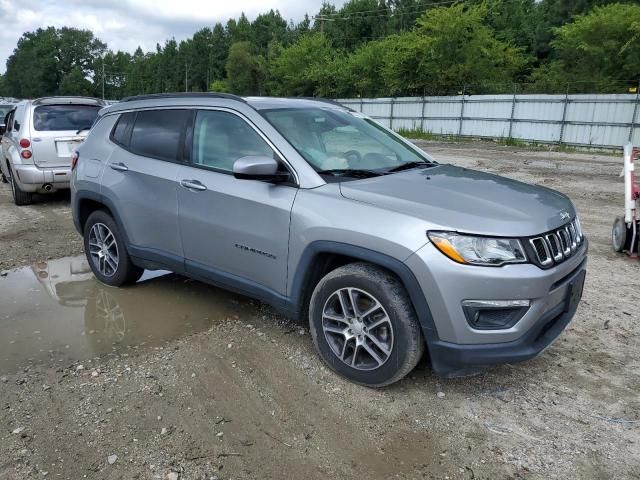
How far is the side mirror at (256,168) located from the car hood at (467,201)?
479mm

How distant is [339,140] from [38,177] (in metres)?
6.77

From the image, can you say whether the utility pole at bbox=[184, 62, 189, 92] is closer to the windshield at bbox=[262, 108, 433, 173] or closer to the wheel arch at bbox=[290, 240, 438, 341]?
the windshield at bbox=[262, 108, 433, 173]

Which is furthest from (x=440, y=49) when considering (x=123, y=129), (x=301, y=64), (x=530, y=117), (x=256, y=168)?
(x=256, y=168)

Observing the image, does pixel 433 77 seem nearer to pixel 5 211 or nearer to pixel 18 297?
pixel 5 211

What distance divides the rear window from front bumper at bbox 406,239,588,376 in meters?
8.19

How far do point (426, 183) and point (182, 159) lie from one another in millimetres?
1978

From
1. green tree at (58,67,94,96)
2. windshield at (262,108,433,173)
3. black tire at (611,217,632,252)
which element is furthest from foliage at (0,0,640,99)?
green tree at (58,67,94,96)

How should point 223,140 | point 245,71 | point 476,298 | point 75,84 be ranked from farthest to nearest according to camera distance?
point 75,84 → point 245,71 → point 223,140 → point 476,298

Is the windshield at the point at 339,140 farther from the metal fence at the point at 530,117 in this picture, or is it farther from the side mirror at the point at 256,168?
the metal fence at the point at 530,117

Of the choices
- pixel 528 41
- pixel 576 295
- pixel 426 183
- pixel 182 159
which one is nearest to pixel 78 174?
pixel 182 159

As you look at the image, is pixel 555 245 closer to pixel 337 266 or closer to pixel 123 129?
pixel 337 266

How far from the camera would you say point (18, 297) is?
5.00m

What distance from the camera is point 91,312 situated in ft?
15.3

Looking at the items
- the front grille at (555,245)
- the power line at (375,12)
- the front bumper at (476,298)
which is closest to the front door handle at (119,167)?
the front bumper at (476,298)
